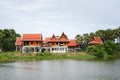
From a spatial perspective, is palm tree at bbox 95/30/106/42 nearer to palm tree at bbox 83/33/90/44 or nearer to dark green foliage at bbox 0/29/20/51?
palm tree at bbox 83/33/90/44

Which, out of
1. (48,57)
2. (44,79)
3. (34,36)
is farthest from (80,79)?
(34,36)

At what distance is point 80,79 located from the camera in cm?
3083

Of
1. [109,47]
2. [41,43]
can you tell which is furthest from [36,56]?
[109,47]

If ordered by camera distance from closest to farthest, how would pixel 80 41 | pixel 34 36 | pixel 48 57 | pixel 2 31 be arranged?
pixel 48 57, pixel 34 36, pixel 2 31, pixel 80 41

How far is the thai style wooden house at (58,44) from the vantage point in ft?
273

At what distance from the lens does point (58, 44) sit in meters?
83.6

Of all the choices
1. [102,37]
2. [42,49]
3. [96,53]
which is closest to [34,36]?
[42,49]

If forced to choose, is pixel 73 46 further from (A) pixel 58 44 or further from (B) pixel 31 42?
(B) pixel 31 42

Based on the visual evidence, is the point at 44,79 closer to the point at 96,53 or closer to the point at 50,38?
the point at 96,53

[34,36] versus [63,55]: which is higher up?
[34,36]

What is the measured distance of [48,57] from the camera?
68.5m

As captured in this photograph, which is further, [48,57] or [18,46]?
[18,46]

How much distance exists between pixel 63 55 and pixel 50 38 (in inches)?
633

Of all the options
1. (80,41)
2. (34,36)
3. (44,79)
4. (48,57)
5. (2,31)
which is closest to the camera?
(44,79)
